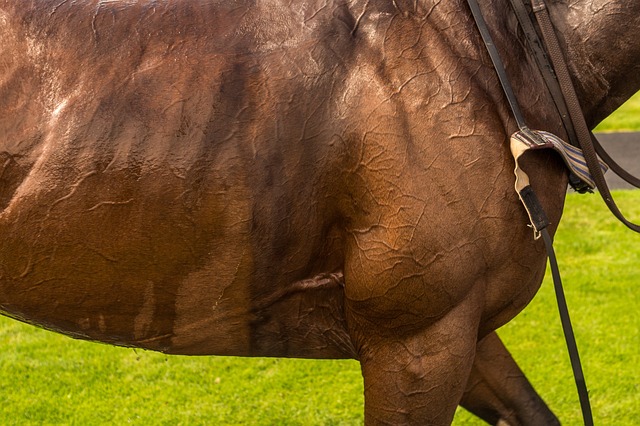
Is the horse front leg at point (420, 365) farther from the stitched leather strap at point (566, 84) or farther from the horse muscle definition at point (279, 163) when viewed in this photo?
the stitched leather strap at point (566, 84)

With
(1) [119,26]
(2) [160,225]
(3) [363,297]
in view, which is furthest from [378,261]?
(1) [119,26]

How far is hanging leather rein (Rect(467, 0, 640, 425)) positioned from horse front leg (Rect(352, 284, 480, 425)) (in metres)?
0.21

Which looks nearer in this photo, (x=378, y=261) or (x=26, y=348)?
(x=378, y=261)

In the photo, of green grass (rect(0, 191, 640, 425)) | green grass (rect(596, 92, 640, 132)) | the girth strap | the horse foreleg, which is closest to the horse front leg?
the girth strap

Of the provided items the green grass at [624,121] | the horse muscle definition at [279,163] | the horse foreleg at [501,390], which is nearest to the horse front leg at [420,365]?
the horse muscle definition at [279,163]

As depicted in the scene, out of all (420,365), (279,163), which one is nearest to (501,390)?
(420,365)

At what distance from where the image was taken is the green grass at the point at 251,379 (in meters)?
3.35

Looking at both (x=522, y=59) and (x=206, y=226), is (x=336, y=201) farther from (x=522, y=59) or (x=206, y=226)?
(x=522, y=59)

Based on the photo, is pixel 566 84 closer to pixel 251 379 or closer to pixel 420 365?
pixel 420 365

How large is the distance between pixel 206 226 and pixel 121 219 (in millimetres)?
156

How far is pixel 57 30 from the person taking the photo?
163 centimetres

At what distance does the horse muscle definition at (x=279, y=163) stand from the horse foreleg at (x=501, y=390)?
1.97 feet

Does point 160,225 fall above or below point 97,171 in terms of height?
below

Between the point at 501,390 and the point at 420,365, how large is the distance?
70 cm
